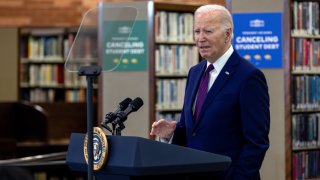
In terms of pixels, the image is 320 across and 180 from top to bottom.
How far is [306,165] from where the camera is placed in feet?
20.6

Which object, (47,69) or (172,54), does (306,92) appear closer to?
(172,54)

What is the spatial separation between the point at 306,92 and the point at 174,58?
57.1 inches

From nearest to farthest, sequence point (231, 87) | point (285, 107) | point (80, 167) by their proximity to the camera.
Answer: point (80, 167), point (231, 87), point (285, 107)

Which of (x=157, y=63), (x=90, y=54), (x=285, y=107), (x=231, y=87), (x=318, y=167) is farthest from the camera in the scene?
(x=90, y=54)

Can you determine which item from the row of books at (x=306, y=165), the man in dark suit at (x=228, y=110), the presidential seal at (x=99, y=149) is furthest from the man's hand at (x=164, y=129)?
the row of books at (x=306, y=165)

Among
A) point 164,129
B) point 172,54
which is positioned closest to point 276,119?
point 172,54

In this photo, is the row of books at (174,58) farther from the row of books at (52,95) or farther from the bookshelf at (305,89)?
the row of books at (52,95)

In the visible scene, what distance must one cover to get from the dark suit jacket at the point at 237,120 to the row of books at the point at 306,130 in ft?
12.1

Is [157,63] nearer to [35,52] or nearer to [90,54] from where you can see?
[90,54]

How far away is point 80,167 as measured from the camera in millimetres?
2418

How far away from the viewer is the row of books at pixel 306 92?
20.6 ft

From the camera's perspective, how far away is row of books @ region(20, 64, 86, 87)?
30.3 feet

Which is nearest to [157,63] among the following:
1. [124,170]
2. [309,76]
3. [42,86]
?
[309,76]

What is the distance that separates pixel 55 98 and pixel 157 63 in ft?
9.22
